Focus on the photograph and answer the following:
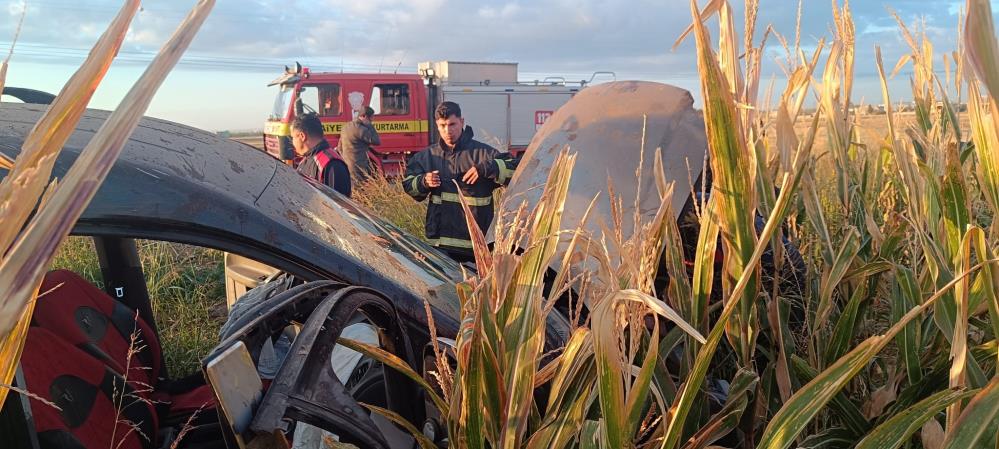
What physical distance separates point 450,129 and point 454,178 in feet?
1.30

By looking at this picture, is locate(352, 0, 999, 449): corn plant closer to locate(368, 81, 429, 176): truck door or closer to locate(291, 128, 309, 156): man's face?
locate(291, 128, 309, 156): man's face

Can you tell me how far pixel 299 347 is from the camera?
4.39 feet

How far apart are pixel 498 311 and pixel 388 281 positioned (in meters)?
0.55

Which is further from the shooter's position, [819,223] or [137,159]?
[819,223]

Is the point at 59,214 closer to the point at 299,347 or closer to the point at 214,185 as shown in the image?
the point at 299,347

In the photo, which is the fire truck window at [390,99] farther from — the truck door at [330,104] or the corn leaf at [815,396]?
the corn leaf at [815,396]

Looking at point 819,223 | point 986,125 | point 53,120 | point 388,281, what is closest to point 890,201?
point 819,223

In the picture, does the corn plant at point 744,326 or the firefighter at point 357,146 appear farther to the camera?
the firefighter at point 357,146

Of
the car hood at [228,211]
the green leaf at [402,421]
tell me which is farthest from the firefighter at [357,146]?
the green leaf at [402,421]

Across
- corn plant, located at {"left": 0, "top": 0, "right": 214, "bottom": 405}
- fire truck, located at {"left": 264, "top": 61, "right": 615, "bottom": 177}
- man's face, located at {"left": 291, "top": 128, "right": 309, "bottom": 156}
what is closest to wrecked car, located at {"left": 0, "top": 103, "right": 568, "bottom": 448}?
corn plant, located at {"left": 0, "top": 0, "right": 214, "bottom": 405}

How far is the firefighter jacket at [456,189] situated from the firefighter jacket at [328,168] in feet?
2.35

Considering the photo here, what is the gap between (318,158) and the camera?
5555 millimetres

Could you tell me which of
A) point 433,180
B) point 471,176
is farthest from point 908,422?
point 433,180

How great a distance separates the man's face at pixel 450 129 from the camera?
5.00 meters
